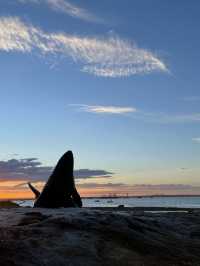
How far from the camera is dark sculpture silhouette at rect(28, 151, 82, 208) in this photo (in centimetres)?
2748

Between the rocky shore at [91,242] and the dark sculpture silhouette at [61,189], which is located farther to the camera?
the dark sculpture silhouette at [61,189]

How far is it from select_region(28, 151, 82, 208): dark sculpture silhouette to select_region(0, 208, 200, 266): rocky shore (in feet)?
33.3

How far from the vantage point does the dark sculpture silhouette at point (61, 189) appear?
27.5 m

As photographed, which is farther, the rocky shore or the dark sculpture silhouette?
the dark sculpture silhouette

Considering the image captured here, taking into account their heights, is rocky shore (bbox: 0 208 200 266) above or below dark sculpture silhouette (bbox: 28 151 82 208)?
below

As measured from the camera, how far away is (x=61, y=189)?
2789cm

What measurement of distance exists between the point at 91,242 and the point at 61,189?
48.5 feet

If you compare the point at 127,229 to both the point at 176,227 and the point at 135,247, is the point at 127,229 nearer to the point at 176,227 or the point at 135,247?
the point at 135,247

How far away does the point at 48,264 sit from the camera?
36.5 feet

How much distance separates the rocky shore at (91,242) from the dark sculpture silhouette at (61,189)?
10161 millimetres

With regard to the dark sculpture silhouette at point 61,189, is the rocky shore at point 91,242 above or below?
below

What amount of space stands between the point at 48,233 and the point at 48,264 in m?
2.23

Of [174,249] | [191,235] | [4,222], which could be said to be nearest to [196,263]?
[174,249]

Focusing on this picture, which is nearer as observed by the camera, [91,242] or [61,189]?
[91,242]
